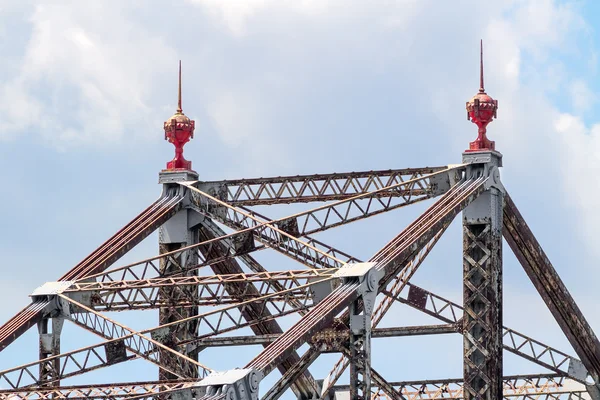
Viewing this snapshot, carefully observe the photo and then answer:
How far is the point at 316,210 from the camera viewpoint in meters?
83.3

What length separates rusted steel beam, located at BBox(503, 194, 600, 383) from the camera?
86.2m

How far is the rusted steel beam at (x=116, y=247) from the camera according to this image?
3189 inches

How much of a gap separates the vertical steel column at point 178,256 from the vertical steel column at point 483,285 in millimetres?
11951

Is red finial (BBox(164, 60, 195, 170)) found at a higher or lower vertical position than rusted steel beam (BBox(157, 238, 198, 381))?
higher

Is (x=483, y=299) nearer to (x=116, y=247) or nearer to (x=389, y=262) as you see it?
(x=389, y=262)

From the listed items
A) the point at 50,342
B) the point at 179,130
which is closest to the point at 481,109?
the point at 179,130

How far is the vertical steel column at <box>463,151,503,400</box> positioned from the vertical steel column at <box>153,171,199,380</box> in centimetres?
1195

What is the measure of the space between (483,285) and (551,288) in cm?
649

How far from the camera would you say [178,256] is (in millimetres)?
88250

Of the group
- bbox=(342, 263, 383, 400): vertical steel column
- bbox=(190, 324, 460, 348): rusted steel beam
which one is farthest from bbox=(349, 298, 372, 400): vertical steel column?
bbox=(190, 324, 460, 348): rusted steel beam

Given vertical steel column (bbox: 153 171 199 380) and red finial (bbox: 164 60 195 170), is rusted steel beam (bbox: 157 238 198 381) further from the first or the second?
red finial (bbox: 164 60 195 170)

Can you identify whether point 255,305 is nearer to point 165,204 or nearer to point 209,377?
point 165,204

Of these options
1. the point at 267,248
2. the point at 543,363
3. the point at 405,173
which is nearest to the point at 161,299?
the point at 267,248

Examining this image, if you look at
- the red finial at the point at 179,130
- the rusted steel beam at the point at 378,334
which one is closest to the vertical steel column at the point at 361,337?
the rusted steel beam at the point at 378,334
